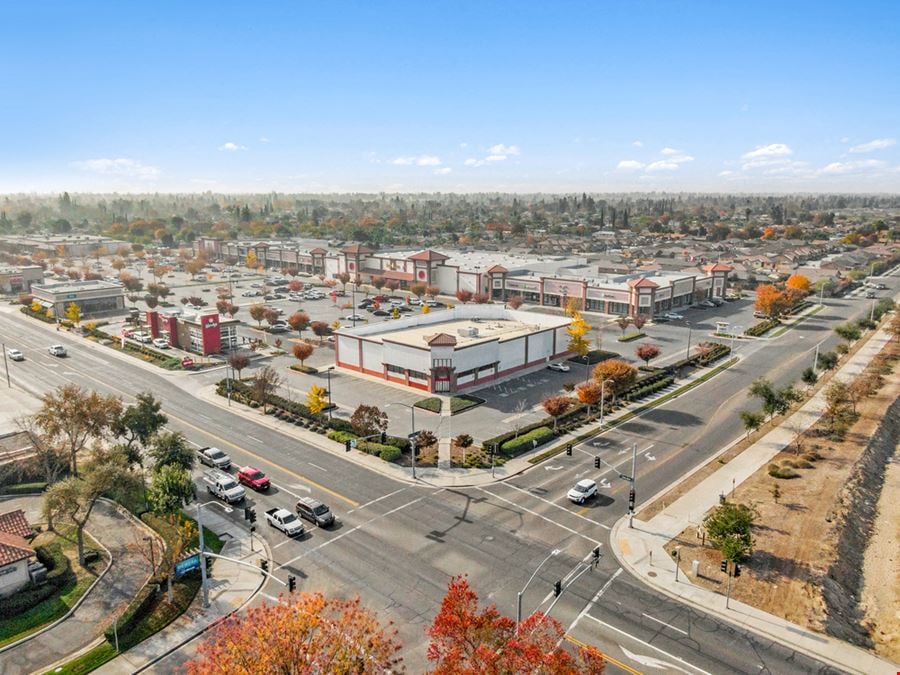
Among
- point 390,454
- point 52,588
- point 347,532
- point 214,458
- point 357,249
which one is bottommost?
point 347,532

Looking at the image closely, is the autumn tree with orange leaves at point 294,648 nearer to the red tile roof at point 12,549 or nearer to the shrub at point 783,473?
the red tile roof at point 12,549

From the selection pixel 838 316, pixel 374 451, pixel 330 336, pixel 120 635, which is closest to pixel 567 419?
pixel 374 451

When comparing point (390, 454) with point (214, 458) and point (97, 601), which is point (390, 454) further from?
point (97, 601)

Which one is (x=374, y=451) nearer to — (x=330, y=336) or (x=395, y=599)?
(x=395, y=599)

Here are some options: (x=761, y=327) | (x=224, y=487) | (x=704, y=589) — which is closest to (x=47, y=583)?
(x=224, y=487)

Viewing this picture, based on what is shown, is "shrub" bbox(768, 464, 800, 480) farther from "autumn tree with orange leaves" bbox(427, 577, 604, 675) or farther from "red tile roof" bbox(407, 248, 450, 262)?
"red tile roof" bbox(407, 248, 450, 262)

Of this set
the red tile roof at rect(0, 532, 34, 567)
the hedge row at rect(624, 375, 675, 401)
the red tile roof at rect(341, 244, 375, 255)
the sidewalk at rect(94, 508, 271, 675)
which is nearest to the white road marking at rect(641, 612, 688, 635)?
the sidewalk at rect(94, 508, 271, 675)

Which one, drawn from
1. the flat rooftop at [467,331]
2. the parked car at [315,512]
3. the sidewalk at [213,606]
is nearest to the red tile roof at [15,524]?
the sidewalk at [213,606]
